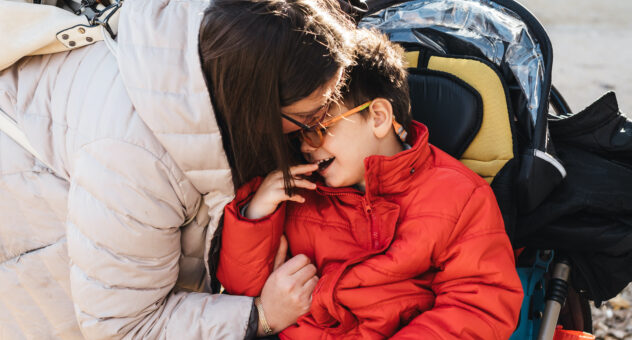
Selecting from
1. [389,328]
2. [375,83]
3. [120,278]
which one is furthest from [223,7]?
[389,328]

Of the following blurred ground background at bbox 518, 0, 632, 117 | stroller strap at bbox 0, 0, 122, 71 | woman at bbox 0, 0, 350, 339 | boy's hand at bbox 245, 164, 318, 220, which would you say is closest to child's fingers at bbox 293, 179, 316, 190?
boy's hand at bbox 245, 164, 318, 220

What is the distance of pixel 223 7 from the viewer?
143 centimetres

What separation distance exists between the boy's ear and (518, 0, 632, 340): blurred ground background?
194cm

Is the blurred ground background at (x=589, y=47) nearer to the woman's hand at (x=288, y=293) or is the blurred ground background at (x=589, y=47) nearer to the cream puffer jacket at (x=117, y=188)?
the woman's hand at (x=288, y=293)

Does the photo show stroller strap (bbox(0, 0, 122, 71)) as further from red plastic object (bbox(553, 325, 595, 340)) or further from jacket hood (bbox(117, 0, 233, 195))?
red plastic object (bbox(553, 325, 595, 340))

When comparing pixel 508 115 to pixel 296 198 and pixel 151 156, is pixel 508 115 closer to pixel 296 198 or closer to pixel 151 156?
pixel 296 198

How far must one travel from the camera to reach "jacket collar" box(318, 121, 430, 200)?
1679 mm

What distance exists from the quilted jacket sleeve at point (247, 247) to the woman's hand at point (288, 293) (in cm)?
5

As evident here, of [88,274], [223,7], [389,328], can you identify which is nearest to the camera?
[223,7]

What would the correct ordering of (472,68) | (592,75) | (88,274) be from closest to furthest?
(88,274) → (472,68) → (592,75)

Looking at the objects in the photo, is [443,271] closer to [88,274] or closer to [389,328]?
[389,328]

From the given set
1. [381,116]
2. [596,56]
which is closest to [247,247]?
[381,116]

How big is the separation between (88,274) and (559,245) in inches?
59.3

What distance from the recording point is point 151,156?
1482 mm
